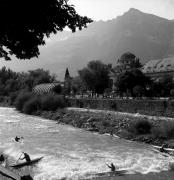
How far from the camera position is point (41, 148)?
25.2m

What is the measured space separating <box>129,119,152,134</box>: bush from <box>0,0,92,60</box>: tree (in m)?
23.6

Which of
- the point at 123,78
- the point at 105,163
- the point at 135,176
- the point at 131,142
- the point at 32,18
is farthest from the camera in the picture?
the point at 123,78

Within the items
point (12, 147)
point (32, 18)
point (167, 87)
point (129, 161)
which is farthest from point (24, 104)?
point (32, 18)

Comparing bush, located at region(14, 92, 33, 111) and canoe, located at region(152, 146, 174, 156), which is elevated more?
bush, located at region(14, 92, 33, 111)

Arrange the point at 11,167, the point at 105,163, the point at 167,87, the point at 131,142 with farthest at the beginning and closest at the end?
the point at 167,87 → the point at 131,142 → the point at 105,163 → the point at 11,167

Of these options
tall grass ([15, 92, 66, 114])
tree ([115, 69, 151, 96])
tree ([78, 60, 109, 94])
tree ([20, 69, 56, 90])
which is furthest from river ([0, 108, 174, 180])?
tree ([20, 69, 56, 90])

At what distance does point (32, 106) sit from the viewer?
64125 millimetres

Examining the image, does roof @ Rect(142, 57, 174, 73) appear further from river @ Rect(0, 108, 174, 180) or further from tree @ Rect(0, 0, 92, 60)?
tree @ Rect(0, 0, 92, 60)

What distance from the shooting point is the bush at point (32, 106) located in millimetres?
63438

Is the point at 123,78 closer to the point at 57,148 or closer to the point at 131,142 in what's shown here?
the point at 131,142

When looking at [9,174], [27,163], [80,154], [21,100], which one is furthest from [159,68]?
[9,174]

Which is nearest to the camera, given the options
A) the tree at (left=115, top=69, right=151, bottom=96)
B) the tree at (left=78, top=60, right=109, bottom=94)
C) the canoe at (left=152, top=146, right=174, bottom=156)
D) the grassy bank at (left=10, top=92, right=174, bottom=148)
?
the canoe at (left=152, top=146, right=174, bottom=156)

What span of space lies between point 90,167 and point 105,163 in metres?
1.40

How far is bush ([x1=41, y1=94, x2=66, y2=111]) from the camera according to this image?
62.4 meters
